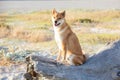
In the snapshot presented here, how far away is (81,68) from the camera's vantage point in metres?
8.54

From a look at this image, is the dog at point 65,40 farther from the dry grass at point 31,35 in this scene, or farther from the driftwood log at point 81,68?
the dry grass at point 31,35

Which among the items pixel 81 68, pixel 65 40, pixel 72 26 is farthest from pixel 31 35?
pixel 81 68

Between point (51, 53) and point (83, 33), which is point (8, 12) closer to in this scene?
point (83, 33)

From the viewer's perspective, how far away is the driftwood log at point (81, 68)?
8.20m

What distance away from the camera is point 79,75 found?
8414mm

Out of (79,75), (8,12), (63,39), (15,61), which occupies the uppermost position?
(63,39)

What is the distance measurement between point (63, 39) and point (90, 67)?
753mm

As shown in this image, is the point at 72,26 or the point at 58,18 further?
the point at 72,26

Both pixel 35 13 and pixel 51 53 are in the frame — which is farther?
pixel 35 13

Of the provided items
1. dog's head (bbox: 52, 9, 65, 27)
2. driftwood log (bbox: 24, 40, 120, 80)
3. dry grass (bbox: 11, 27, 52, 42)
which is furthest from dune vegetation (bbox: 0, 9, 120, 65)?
dog's head (bbox: 52, 9, 65, 27)

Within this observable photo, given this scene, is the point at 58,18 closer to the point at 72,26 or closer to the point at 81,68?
the point at 81,68

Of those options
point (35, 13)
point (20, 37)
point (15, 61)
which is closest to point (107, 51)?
point (15, 61)

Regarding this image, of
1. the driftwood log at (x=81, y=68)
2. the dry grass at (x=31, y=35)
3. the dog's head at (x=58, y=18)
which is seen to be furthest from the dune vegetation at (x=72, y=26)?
the dog's head at (x=58, y=18)

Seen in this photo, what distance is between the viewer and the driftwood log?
8.20 m
